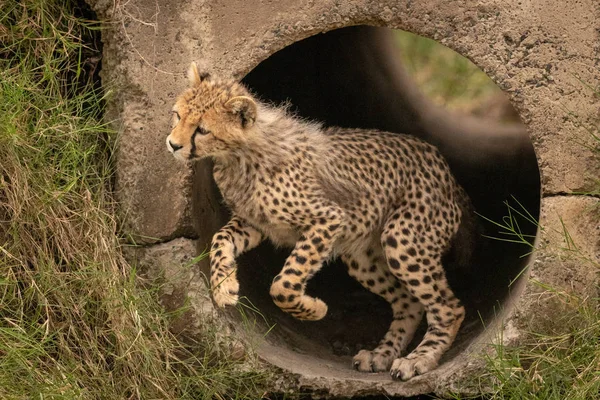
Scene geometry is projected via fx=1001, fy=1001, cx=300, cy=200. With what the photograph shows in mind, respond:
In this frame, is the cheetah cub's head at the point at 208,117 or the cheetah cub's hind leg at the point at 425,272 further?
the cheetah cub's hind leg at the point at 425,272

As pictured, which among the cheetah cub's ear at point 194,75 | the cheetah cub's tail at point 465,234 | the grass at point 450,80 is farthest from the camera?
the grass at point 450,80

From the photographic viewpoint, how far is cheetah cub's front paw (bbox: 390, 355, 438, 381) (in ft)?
15.1

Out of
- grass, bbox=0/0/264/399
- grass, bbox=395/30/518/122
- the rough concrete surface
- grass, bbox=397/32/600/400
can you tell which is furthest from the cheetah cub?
grass, bbox=395/30/518/122

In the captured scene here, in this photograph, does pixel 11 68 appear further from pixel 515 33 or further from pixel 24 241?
pixel 515 33

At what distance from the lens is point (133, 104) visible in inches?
181

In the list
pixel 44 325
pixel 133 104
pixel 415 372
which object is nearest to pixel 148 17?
pixel 133 104

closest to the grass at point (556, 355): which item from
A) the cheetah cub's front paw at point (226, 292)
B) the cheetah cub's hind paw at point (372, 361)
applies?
the cheetah cub's hind paw at point (372, 361)

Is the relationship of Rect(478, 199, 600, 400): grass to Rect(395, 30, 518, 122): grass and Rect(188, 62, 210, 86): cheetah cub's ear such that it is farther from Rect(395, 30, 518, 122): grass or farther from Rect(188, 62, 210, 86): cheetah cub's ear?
Rect(395, 30, 518, 122): grass

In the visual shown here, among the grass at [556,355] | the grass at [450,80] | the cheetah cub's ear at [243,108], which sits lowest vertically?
the grass at [450,80]

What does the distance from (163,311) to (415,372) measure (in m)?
1.20

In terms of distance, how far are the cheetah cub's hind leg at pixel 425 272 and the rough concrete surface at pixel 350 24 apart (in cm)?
19

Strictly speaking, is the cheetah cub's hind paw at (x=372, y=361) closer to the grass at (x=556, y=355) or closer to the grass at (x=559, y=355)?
the grass at (x=559, y=355)

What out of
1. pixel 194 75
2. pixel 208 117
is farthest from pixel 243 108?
pixel 194 75

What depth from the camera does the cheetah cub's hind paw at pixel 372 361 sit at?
4.96m
